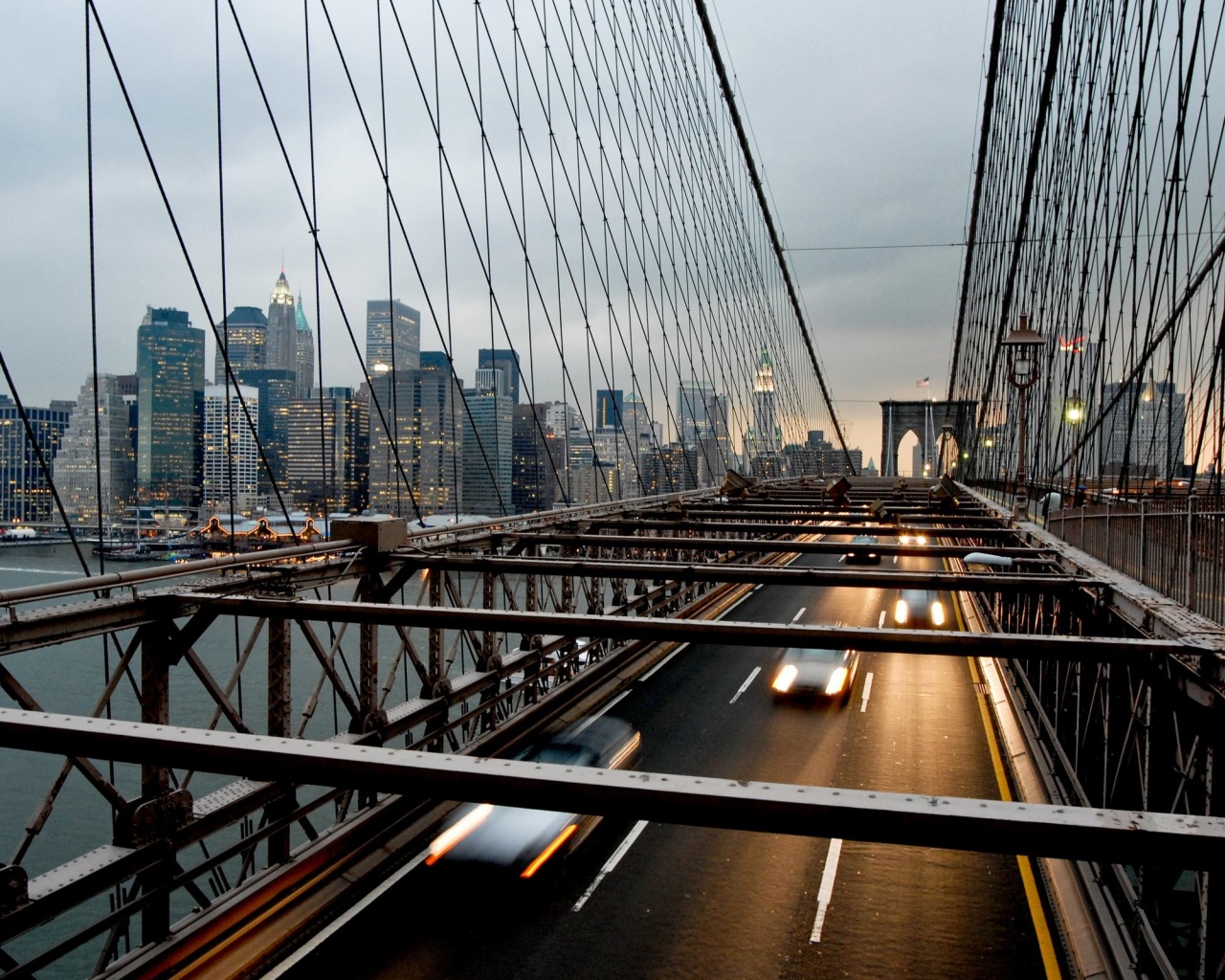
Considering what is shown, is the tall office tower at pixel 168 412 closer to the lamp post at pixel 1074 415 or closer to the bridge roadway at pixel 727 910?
the bridge roadway at pixel 727 910

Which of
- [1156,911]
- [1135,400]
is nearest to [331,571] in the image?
[1156,911]

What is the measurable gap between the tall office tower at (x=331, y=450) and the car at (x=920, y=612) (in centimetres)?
1669

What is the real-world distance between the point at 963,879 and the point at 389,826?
6.75 meters

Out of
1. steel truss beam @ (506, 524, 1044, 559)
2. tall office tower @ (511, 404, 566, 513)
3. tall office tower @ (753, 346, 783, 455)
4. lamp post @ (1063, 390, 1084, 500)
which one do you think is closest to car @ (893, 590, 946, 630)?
lamp post @ (1063, 390, 1084, 500)

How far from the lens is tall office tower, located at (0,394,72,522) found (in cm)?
1584

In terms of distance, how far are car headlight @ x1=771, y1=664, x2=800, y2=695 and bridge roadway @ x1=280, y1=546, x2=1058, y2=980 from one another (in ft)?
14.5

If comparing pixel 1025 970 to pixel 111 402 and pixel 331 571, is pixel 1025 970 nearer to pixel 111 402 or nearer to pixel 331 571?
Result: pixel 331 571

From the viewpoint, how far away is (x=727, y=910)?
9258 millimetres

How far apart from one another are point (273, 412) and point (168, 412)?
10.1 m

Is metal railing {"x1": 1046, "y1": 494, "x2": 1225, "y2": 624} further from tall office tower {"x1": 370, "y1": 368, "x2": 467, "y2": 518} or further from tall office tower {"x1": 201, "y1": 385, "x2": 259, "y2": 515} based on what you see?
tall office tower {"x1": 370, "y1": 368, "x2": 467, "y2": 518}

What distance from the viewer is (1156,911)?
6848mm

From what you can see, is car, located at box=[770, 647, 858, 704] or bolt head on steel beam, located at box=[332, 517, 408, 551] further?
car, located at box=[770, 647, 858, 704]

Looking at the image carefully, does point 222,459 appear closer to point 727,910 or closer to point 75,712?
point 727,910

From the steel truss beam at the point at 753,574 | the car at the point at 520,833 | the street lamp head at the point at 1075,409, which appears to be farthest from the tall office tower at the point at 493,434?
the street lamp head at the point at 1075,409
